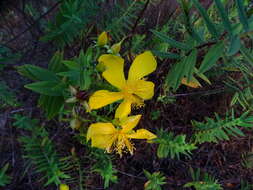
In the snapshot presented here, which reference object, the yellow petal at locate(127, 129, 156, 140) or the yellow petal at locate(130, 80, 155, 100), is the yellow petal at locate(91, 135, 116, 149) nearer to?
the yellow petal at locate(127, 129, 156, 140)

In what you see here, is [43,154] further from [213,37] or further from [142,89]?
[213,37]

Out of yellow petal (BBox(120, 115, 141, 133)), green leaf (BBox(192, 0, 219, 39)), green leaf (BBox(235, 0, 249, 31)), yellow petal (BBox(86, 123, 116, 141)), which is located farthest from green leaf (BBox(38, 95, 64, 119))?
green leaf (BBox(235, 0, 249, 31))

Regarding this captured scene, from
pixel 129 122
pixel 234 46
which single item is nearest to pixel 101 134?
pixel 129 122

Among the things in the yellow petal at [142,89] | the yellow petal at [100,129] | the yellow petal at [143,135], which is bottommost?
the yellow petal at [143,135]

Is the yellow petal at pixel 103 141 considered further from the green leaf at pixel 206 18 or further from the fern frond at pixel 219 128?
the green leaf at pixel 206 18

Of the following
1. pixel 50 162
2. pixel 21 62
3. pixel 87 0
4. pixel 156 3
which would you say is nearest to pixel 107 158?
pixel 50 162

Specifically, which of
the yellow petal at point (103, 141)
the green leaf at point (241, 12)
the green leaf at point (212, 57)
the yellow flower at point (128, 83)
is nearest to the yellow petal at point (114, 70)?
the yellow flower at point (128, 83)
